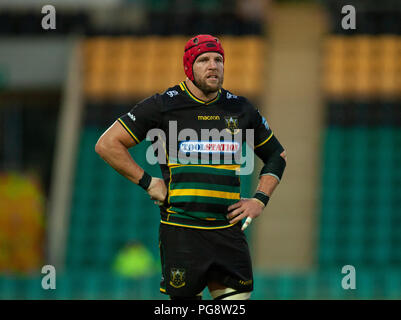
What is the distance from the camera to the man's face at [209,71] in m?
4.37

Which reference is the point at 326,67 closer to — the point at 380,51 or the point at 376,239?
the point at 380,51

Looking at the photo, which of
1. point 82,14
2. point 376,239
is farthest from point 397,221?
point 82,14

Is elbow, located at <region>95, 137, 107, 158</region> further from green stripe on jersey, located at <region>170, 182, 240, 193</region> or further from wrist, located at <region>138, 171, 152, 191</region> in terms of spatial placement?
green stripe on jersey, located at <region>170, 182, 240, 193</region>

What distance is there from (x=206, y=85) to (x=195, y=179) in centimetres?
57

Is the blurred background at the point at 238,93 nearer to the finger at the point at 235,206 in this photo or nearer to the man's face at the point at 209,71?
the finger at the point at 235,206

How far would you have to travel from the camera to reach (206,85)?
14.5 ft

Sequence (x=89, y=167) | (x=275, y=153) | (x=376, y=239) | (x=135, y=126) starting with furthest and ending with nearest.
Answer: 1. (x=89, y=167)
2. (x=376, y=239)
3. (x=275, y=153)
4. (x=135, y=126)

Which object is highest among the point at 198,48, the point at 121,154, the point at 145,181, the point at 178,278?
the point at 198,48

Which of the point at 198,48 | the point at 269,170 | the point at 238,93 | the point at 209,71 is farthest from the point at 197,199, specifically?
the point at 238,93

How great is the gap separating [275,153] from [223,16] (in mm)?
11122

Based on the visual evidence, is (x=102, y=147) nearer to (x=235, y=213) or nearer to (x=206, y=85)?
(x=206, y=85)

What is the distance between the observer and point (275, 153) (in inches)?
187

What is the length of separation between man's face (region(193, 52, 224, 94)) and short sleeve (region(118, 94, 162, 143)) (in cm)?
29

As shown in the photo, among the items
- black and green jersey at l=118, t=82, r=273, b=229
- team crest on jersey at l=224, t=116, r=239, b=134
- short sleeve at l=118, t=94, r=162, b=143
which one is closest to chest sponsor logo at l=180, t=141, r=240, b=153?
black and green jersey at l=118, t=82, r=273, b=229
